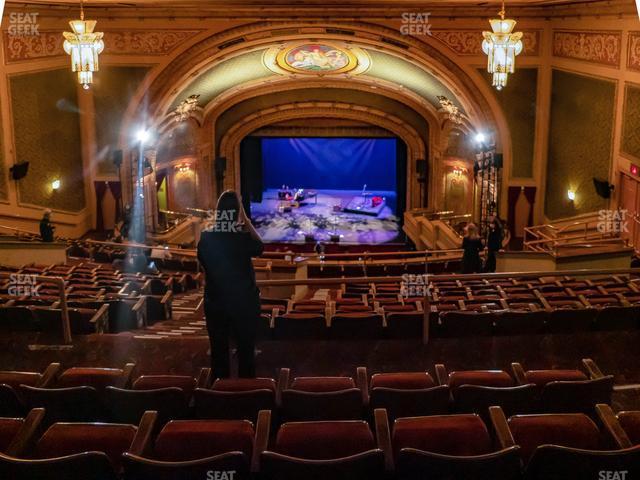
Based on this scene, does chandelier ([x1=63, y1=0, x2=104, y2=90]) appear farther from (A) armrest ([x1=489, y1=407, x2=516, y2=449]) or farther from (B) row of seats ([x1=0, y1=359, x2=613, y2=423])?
(A) armrest ([x1=489, y1=407, x2=516, y2=449])

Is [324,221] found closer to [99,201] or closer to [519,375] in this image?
[99,201]

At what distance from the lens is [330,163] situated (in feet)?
86.3

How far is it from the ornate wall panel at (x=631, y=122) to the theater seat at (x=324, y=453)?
33.9 feet

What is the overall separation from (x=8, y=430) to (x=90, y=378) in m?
0.80

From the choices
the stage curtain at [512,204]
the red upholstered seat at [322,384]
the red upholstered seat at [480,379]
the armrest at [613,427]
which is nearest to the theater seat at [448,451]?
the armrest at [613,427]

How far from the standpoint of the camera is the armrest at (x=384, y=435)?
113 inches

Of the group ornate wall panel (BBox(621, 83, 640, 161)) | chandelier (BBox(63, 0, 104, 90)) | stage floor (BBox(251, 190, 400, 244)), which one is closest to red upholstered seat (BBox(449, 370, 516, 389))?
chandelier (BBox(63, 0, 104, 90))

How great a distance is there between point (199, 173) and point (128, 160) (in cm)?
490

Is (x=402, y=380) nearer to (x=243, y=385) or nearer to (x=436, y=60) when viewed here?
(x=243, y=385)

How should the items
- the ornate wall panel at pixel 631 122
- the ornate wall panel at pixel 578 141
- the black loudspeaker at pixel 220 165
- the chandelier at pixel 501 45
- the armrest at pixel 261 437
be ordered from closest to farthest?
the armrest at pixel 261 437 < the chandelier at pixel 501 45 < the ornate wall panel at pixel 631 122 < the ornate wall panel at pixel 578 141 < the black loudspeaker at pixel 220 165

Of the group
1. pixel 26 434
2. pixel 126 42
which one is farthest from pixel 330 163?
pixel 26 434

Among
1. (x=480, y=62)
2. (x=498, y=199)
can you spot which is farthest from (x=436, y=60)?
(x=498, y=199)

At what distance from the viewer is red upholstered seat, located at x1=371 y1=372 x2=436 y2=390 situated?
3775 millimetres

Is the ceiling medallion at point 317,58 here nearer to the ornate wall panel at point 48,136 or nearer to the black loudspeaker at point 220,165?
the black loudspeaker at point 220,165
